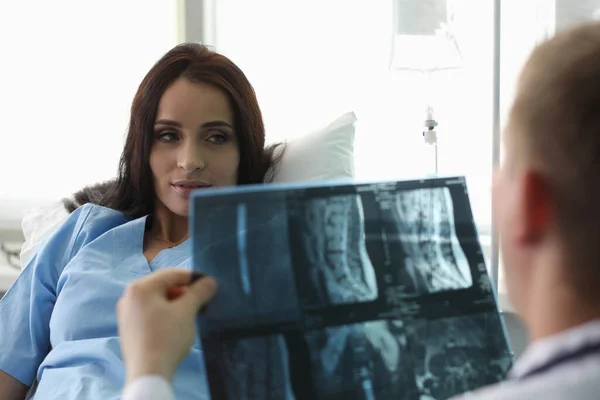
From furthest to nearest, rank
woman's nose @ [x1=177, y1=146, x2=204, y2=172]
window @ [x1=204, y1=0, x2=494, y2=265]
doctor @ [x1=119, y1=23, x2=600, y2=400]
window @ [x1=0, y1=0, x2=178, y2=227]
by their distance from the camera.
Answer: window @ [x1=0, y1=0, x2=178, y2=227], window @ [x1=204, y1=0, x2=494, y2=265], woman's nose @ [x1=177, y1=146, x2=204, y2=172], doctor @ [x1=119, y1=23, x2=600, y2=400]

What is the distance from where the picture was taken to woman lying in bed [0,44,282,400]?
145 centimetres

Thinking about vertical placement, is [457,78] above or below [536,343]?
above

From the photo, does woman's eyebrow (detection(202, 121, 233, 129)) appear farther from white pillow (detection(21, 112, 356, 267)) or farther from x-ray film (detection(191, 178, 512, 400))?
x-ray film (detection(191, 178, 512, 400))

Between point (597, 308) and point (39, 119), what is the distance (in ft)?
7.68

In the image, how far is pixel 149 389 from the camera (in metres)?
0.77

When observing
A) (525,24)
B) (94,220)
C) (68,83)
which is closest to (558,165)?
(94,220)

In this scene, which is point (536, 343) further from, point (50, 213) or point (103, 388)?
point (50, 213)

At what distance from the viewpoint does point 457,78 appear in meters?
2.18

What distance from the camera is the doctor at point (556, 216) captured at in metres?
0.60

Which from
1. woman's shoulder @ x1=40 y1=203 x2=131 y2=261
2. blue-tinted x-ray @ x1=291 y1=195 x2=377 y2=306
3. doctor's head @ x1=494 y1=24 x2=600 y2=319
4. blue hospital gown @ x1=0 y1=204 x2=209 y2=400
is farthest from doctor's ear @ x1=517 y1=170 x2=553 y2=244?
woman's shoulder @ x1=40 y1=203 x2=131 y2=261

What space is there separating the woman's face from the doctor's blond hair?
3.10 feet

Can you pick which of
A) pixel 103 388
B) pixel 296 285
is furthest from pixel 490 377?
pixel 103 388

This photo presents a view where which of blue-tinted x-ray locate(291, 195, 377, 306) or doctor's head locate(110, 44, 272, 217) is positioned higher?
doctor's head locate(110, 44, 272, 217)

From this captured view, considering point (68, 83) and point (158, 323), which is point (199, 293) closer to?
point (158, 323)
